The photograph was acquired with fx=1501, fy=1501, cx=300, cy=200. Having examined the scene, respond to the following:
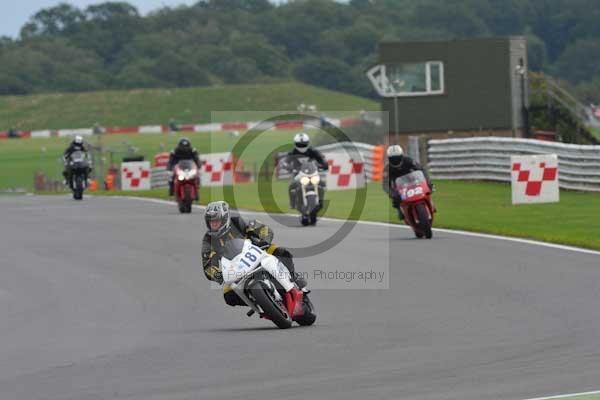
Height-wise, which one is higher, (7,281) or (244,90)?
(244,90)

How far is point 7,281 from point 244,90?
9083 centimetres

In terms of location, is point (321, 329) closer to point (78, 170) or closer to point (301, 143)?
point (301, 143)

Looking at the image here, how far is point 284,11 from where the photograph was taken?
576 feet

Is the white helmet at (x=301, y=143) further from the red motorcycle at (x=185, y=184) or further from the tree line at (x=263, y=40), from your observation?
the tree line at (x=263, y=40)

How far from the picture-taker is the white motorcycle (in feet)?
40.9

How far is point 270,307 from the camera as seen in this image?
12.5m

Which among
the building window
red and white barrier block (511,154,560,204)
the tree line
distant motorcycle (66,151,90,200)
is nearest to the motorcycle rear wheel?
red and white barrier block (511,154,560,204)

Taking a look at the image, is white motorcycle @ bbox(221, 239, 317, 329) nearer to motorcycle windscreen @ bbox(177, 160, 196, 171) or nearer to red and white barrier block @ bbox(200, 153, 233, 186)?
motorcycle windscreen @ bbox(177, 160, 196, 171)

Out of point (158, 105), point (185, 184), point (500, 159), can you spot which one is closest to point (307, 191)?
point (185, 184)

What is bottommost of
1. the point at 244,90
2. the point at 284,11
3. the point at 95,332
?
the point at 95,332

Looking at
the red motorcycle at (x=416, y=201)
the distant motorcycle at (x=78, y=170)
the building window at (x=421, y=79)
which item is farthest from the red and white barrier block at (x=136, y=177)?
the red motorcycle at (x=416, y=201)

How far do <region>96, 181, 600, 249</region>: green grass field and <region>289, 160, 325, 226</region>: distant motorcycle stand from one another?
1934mm

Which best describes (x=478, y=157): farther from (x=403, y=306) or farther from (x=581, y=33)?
(x=581, y=33)

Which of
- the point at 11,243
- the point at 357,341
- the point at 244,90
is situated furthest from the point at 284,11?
the point at 357,341
